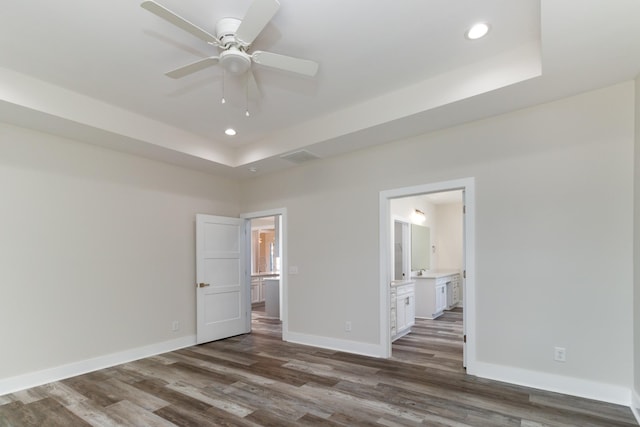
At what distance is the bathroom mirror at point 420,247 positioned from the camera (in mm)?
7605

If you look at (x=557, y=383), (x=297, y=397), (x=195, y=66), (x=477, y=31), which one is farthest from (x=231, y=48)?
(x=557, y=383)

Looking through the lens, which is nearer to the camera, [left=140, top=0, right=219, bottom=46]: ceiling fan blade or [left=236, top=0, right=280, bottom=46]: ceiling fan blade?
[left=140, top=0, right=219, bottom=46]: ceiling fan blade

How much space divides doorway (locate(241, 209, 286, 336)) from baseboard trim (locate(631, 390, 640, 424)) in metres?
4.11

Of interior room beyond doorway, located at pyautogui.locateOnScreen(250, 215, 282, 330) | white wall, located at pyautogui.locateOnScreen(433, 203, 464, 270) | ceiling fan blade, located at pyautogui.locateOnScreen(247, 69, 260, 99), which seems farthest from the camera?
white wall, located at pyautogui.locateOnScreen(433, 203, 464, 270)

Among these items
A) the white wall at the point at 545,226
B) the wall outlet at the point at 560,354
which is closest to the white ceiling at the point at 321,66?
the white wall at the point at 545,226

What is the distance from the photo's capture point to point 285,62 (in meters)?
2.66

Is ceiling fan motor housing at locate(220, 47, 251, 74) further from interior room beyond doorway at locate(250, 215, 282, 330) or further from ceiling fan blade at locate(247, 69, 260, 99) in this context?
interior room beyond doorway at locate(250, 215, 282, 330)

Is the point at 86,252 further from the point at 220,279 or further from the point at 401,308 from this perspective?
the point at 401,308

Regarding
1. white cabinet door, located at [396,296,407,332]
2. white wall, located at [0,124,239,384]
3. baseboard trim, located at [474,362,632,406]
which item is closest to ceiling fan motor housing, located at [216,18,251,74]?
white wall, located at [0,124,239,384]

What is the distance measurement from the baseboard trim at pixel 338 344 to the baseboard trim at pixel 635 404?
94.3 inches

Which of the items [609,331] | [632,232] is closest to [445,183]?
[632,232]

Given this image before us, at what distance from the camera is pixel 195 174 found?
5562 mm

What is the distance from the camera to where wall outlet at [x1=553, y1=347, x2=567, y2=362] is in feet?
10.4

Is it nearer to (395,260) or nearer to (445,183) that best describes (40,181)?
(445,183)
